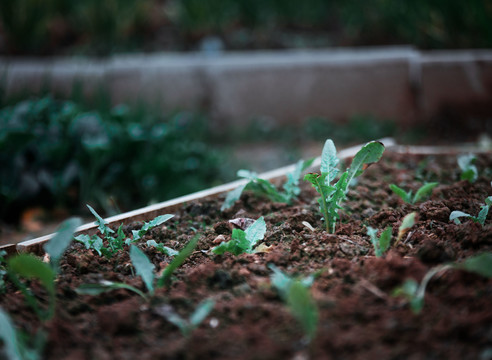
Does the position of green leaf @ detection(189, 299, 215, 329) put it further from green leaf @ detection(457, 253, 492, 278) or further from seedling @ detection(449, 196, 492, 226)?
seedling @ detection(449, 196, 492, 226)

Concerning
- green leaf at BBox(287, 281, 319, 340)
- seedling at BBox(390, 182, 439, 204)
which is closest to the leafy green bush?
seedling at BBox(390, 182, 439, 204)

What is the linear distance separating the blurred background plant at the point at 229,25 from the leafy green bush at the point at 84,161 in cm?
201

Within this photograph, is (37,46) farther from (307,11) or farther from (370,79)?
(370,79)

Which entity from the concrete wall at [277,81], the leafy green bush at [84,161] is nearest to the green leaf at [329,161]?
the leafy green bush at [84,161]

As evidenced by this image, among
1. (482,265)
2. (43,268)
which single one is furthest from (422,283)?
(43,268)

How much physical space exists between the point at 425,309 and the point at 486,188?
86cm

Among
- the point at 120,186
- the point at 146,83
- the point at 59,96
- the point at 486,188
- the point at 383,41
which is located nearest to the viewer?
the point at 486,188

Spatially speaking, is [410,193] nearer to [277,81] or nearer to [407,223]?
[407,223]

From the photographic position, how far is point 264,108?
416cm

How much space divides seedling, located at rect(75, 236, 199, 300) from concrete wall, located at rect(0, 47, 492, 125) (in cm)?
298

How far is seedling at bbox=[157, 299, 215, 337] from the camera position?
82cm

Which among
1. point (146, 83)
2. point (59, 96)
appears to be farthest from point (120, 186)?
point (146, 83)

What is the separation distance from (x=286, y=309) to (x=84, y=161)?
2014 mm

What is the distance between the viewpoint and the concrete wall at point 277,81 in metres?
3.83
